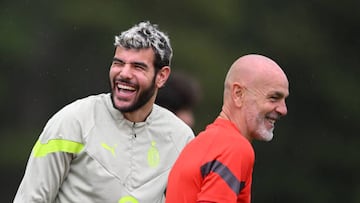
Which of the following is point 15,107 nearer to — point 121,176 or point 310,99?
point 310,99

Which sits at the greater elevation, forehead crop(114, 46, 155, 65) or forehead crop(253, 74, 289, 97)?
forehead crop(114, 46, 155, 65)

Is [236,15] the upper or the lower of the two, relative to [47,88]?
upper

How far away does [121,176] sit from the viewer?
14.0 feet

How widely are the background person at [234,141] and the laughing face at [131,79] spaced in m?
0.50

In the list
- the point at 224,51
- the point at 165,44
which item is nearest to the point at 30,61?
the point at 224,51

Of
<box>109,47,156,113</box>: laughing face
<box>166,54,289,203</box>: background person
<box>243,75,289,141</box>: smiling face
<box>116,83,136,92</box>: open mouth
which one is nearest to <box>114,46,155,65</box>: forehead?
<box>109,47,156,113</box>: laughing face

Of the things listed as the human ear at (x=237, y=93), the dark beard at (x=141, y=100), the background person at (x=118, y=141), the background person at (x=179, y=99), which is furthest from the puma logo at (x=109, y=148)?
the background person at (x=179, y=99)

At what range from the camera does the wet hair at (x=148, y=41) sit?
4.36 m

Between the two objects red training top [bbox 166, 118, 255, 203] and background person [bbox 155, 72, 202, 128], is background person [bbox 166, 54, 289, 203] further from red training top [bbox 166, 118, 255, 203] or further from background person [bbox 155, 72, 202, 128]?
background person [bbox 155, 72, 202, 128]

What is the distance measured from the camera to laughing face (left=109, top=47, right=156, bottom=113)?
14.2 feet

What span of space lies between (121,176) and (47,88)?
381 cm

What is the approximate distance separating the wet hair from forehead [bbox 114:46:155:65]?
0.05ft

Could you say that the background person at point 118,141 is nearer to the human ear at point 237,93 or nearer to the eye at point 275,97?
the human ear at point 237,93

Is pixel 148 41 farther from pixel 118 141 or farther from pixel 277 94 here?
pixel 277 94
